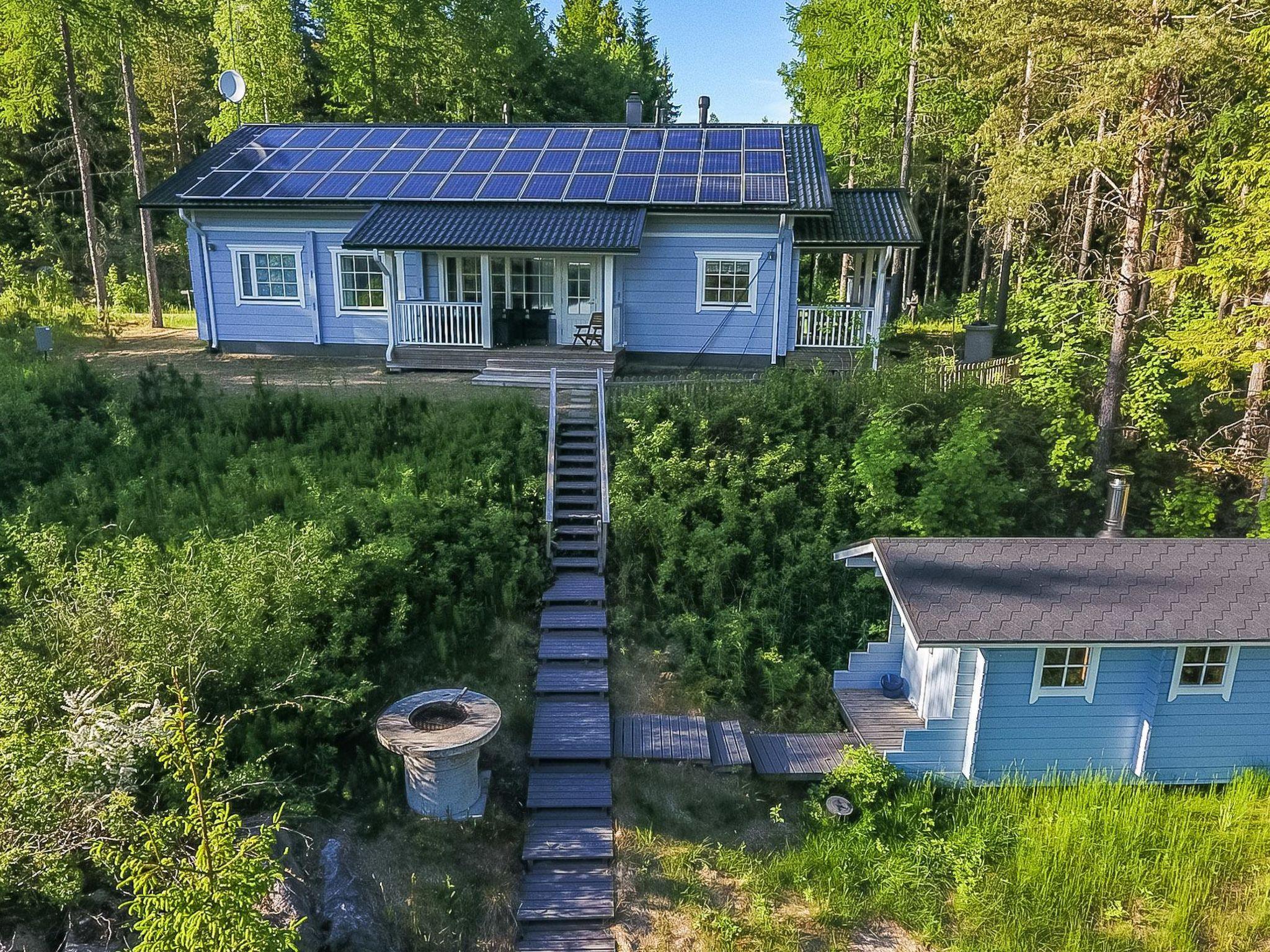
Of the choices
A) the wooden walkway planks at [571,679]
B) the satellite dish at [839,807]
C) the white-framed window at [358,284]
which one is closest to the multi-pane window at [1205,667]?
the satellite dish at [839,807]

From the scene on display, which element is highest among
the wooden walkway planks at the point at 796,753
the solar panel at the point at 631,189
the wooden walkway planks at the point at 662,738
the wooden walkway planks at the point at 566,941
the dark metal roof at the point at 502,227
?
the solar panel at the point at 631,189

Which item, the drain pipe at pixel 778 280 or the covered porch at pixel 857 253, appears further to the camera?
the drain pipe at pixel 778 280

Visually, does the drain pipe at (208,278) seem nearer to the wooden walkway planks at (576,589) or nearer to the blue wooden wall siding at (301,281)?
the blue wooden wall siding at (301,281)

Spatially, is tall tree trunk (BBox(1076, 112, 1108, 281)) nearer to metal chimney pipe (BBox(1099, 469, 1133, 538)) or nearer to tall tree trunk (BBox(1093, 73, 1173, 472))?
tall tree trunk (BBox(1093, 73, 1173, 472))

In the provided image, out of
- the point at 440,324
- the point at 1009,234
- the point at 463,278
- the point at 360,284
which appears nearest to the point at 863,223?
the point at 1009,234

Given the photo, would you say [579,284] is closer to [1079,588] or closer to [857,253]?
[857,253]

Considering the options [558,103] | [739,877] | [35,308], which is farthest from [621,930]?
[558,103]
